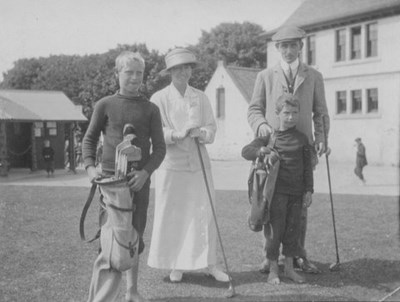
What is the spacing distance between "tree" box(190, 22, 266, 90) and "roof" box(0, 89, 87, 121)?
25760mm

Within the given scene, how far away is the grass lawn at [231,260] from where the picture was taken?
4.68 metres

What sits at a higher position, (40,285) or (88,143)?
(88,143)

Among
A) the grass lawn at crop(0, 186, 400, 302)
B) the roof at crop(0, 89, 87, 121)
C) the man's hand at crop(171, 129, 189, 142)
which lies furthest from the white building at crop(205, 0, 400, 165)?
the man's hand at crop(171, 129, 189, 142)

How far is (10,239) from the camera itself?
732cm

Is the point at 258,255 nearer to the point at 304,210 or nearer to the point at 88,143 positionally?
the point at 304,210

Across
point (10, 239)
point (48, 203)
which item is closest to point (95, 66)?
point (48, 203)

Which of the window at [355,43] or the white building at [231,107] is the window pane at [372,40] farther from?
the white building at [231,107]

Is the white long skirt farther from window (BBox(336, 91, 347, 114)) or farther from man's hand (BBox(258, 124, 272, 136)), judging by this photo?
window (BBox(336, 91, 347, 114))

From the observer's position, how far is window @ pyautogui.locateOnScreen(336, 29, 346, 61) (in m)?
30.5

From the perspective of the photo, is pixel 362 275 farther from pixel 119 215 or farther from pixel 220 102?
pixel 220 102

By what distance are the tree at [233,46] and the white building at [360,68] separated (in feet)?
63.9

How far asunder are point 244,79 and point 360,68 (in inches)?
344

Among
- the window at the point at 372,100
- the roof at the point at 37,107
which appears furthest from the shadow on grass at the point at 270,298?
the window at the point at 372,100

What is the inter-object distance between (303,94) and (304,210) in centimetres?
121
